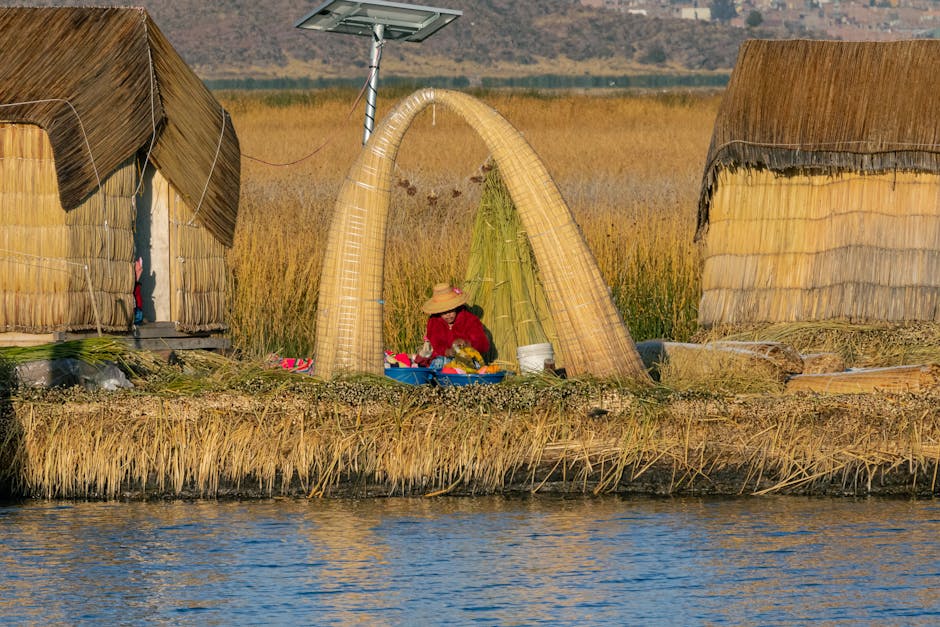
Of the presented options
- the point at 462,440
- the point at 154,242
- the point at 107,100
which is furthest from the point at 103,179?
the point at 462,440

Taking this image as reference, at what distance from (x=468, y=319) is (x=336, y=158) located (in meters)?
17.6

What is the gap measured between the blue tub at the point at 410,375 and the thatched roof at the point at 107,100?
96.8 inches

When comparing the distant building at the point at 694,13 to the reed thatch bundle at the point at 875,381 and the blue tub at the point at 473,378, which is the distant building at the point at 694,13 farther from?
the blue tub at the point at 473,378

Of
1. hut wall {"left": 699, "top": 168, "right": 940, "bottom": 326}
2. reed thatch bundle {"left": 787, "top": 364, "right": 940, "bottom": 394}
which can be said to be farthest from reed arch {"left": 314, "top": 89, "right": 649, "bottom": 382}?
hut wall {"left": 699, "top": 168, "right": 940, "bottom": 326}

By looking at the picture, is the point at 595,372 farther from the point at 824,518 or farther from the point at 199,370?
the point at 199,370

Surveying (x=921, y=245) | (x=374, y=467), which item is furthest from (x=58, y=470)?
(x=921, y=245)

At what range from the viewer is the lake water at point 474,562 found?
24.0 ft

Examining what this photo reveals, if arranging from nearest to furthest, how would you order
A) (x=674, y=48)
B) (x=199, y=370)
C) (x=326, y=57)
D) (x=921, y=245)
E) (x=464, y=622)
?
(x=464, y=622)
(x=199, y=370)
(x=921, y=245)
(x=326, y=57)
(x=674, y=48)

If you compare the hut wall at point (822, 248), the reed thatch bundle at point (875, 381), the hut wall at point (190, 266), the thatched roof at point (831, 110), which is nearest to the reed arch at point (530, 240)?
the reed thatch bundle at point (875, 381)

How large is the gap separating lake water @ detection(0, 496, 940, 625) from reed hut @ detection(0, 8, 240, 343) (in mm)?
2360

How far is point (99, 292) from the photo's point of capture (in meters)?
11.5

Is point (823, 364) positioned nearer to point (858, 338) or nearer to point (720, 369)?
point (720, 369)

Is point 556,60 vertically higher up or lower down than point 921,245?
higher up

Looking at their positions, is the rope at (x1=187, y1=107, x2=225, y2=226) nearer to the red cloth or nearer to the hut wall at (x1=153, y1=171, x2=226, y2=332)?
the hut wall at (x1=153, y1=171, x2=226, y2=332)
